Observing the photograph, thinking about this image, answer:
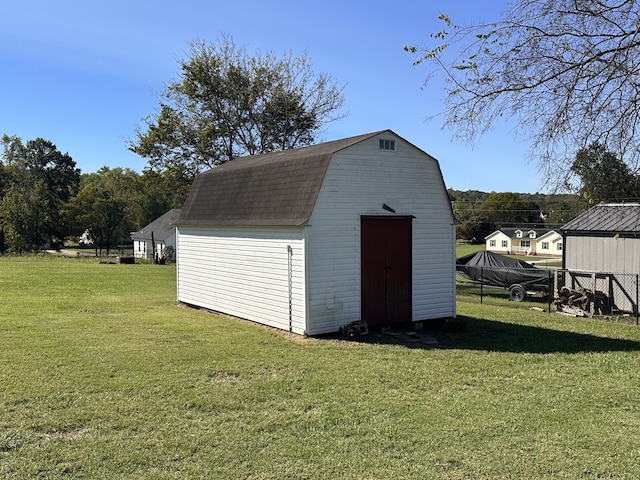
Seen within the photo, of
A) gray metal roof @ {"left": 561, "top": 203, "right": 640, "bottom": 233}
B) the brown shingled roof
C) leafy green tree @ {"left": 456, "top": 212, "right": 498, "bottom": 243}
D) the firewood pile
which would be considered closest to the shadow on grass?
the brown shingled roof

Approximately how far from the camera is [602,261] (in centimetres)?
1536

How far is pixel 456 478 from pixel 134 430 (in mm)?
3163

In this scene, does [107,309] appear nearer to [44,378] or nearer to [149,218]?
[44,378]

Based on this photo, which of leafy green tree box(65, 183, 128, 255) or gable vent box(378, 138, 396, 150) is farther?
leafy green tree box(65, 183, 128, 255)

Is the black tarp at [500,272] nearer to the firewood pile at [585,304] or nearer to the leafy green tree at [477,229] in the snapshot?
the firewood pile at [585,304]

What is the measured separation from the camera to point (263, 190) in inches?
476

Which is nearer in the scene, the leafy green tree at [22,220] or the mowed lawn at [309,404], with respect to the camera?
the mowed lawn at [309,404]

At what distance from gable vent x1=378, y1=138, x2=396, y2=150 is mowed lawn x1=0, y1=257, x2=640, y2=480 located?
3994mm

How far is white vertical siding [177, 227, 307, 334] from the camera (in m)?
10.6

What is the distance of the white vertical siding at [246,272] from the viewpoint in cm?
1059

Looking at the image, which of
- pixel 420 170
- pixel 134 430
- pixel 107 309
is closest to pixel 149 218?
pixel 107 309

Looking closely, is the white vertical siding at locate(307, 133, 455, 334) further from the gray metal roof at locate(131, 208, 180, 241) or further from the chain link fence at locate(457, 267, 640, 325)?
the gray metal roof at locate(131, 208, 180, 241)

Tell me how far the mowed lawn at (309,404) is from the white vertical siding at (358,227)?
99 centimetres

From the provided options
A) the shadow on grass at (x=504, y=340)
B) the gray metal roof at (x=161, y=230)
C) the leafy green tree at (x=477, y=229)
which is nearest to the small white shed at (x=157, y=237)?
the gray metal roof at (x=161, y=230)
